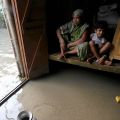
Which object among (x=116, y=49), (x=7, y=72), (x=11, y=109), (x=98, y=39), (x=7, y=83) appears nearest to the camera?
(x=11, y=109)

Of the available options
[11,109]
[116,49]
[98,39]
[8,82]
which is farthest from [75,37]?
[11,109]

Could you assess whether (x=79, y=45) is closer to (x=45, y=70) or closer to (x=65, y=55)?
(x=65, y=55)

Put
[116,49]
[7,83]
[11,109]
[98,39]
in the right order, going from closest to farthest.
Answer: [11,109] → [116,49] → [98,39] → [7,83]

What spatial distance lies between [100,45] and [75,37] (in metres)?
0.50

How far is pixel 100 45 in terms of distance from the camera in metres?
2.57

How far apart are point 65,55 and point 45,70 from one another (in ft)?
1.59

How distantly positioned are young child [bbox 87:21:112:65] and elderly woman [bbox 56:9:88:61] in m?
0.12

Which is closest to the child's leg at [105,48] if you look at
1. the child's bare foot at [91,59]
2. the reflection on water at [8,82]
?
the child's bare foot at [91,59]

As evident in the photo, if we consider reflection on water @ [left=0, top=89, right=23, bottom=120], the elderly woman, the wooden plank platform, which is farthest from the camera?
the elderly woman

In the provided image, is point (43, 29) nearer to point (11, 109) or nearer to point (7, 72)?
point (7, 72)

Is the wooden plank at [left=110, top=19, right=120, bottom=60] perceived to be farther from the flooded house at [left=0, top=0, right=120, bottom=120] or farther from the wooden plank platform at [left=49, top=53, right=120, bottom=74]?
the wooden plank platform at [left=49, top=53, right=120, bottom=74]

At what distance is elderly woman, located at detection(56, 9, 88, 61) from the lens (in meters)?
2.62

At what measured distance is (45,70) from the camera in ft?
9.78

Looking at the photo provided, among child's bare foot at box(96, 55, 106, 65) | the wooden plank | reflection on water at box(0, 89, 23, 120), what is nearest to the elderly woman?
child's bare foot at box(96, 55, 106, 65)
